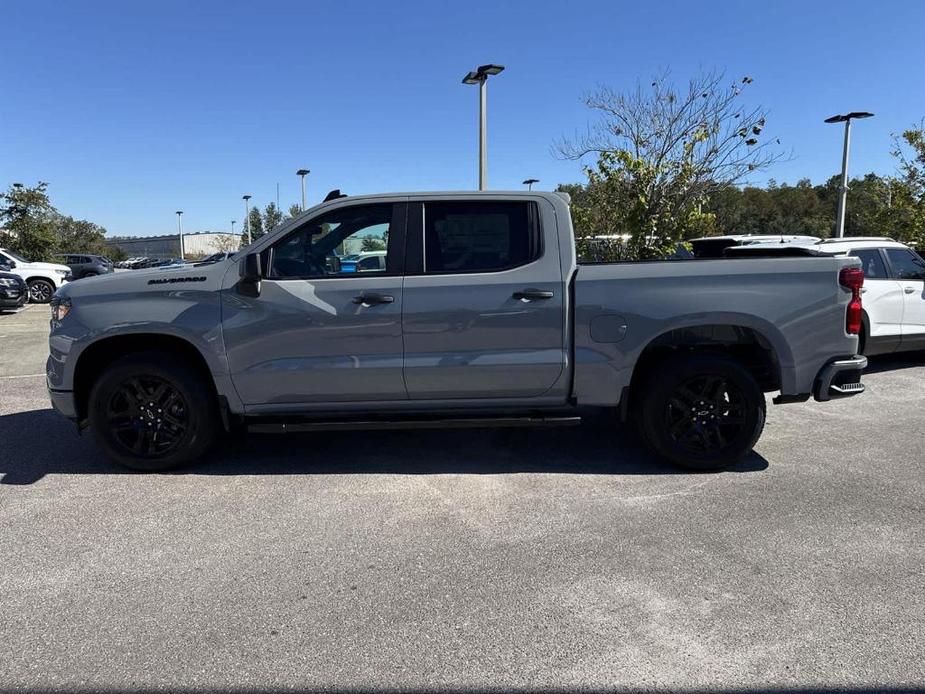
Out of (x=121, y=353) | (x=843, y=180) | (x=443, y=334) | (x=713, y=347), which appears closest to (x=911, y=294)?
(x=713, y=347)

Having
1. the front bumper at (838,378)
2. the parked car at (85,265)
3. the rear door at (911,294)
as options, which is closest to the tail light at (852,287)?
the front bumper at (838,378)

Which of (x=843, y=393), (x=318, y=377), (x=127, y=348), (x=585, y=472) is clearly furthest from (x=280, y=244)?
(x=843, y=393)

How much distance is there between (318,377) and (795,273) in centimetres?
330

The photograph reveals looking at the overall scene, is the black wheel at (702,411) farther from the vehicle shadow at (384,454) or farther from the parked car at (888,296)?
the parked car at (888,296)

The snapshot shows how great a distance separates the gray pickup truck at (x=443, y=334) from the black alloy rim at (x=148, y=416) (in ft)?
0.05

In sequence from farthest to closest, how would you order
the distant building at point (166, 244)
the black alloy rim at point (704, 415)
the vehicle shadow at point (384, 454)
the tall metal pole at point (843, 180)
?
the distant building at point (166, 244) < the tall metal pole at point (843, 180) < the vehicle shadow at point (384, 454) < the black alloy rim at point (704, 415)

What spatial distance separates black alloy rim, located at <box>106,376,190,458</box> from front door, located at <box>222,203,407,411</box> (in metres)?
0.51

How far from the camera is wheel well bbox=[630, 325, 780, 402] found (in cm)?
470

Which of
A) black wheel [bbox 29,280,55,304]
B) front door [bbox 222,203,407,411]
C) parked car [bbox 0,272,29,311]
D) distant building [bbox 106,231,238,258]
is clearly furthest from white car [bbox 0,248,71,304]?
distant building [bbox 106,231,238,258]

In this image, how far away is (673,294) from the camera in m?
4.54

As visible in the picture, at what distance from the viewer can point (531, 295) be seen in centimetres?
455

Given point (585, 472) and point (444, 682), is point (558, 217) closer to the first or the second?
point (585, 472)

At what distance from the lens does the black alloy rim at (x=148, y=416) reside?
15.6 ft

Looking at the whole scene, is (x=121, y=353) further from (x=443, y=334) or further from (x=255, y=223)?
(x=255, y=223)
